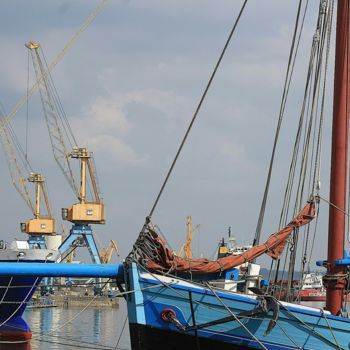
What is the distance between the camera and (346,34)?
21.5 m

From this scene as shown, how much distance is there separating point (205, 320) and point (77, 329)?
38380mm

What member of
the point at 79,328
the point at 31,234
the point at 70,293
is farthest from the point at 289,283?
the point at 31,234

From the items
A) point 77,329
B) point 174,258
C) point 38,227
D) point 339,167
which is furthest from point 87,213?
point 174,258

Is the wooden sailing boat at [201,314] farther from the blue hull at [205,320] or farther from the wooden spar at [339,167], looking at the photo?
the wooden spar at [339,167]

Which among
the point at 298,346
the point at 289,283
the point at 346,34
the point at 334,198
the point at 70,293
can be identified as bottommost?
the point at 70,293

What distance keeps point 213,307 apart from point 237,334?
85 cm

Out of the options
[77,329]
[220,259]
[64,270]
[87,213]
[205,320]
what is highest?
[87,213]

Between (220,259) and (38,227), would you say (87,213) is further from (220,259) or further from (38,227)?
(220,259)

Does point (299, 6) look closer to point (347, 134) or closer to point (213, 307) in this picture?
point (347, 134)

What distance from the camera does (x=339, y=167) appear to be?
20.5 metres

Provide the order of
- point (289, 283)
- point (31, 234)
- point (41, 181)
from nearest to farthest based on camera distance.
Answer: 1. point (289, 283)
2. point (31, 234)
3. point (41, 181)

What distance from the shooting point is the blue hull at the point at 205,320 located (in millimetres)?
16969

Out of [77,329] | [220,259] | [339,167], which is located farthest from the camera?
[77,329]

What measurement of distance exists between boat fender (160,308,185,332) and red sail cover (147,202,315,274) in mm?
1002
